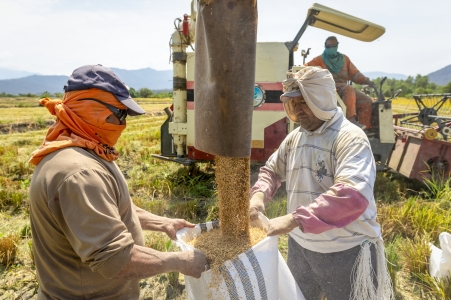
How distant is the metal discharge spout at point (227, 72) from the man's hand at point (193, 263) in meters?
0.56

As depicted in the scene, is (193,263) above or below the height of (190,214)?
above

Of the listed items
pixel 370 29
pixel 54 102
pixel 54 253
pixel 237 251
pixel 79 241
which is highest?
pixel 370 29

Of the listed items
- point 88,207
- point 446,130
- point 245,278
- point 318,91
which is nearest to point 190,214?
point 245,278

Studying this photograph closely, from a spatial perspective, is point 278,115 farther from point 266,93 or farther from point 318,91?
point 318,91

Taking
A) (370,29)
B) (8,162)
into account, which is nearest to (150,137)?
(8,162)

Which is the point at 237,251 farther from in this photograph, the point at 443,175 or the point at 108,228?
the point at 443,175

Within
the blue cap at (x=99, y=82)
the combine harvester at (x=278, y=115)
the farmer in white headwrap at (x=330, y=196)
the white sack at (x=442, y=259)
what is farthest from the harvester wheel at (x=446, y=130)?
the blue cap at (x=99, y=82)

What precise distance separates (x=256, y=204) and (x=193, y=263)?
2.34ft

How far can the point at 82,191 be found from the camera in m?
1.33

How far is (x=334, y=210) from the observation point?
171 cm

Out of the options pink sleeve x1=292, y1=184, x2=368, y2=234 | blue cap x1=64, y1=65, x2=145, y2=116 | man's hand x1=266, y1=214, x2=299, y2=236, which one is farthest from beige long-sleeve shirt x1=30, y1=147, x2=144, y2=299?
pink sleeve x1=292, y1=184, x2=368, y2=234

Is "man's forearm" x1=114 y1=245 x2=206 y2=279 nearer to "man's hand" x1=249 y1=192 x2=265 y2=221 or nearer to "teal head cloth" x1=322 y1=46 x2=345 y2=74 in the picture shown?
"man's hand" x1=249 y1=192 x2=265 y2=221

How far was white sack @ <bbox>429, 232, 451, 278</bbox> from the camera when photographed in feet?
9.18

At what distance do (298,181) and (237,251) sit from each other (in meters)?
0.66
